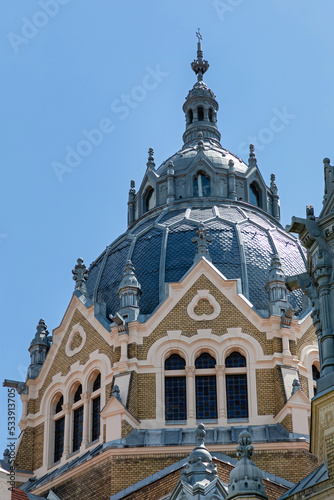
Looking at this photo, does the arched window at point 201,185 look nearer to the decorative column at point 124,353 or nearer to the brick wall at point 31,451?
the decorative column at point 124,353

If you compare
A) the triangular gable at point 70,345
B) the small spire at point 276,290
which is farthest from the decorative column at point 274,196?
the triangular gable at point 70,345

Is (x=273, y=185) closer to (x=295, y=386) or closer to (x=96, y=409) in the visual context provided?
(x=295, y=386)

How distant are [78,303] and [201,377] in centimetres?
622

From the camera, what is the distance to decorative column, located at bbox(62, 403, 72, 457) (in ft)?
132

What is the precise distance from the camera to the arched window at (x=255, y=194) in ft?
160

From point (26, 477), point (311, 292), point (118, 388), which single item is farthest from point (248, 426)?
point (311, 292)

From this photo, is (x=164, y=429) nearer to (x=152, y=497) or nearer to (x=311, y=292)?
(x=152, y=497)

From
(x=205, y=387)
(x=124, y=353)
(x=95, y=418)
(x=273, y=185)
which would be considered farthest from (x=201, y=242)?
(x=273, y=185)

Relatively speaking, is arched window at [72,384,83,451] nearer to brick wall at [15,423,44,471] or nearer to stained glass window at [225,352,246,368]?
brick wall at [15,423,44,471]

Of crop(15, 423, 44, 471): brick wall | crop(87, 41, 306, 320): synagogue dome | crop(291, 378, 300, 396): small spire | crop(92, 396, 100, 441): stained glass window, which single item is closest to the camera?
crop(291, 378, 300, 396): small spire

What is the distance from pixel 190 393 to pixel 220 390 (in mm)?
969

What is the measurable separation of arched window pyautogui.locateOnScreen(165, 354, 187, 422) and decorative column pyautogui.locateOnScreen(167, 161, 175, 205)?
9128mm

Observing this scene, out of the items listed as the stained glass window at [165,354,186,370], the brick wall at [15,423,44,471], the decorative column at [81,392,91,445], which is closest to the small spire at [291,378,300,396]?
the stained glass window at [165,354,186,370]

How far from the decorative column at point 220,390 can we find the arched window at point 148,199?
11480mm
